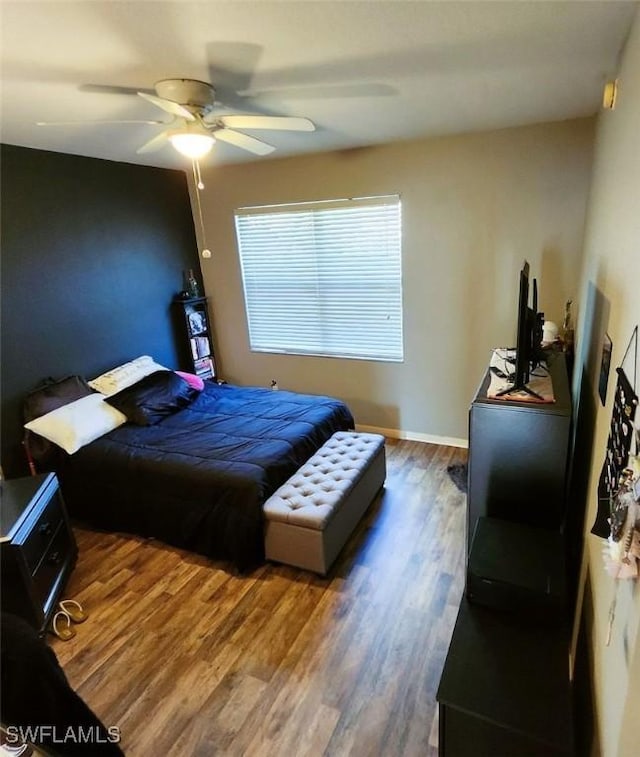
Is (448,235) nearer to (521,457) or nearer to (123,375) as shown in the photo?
(521,457)

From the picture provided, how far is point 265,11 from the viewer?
1.41m

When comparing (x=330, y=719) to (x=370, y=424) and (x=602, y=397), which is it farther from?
(x=370, y=424)

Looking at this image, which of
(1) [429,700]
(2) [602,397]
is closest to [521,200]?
(2) [602,397]

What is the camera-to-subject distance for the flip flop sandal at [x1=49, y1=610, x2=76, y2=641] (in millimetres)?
2203

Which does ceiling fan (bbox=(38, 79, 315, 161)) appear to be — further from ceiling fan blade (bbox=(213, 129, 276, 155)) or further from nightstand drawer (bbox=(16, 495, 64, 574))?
nightstand drawer (bbox=(16, 495, 64, 574))

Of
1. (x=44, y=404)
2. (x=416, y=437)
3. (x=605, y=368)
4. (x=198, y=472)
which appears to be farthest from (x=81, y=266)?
(x=605, y=368)

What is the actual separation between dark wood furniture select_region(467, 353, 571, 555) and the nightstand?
213cm

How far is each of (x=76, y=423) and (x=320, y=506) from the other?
182 cm

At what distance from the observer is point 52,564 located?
2.34m

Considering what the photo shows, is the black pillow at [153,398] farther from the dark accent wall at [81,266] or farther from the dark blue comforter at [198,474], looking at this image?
the dark accent wall at [81,266]

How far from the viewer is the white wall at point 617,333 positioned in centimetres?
95

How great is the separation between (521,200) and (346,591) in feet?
9.45

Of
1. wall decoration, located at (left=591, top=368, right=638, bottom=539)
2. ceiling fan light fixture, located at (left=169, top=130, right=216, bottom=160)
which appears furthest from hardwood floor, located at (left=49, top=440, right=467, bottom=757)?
ceiling fan light fixture, located at (left=169, top=130, right=216, bottom=160)

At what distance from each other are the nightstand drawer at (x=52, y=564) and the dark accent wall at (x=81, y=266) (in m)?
0.96
